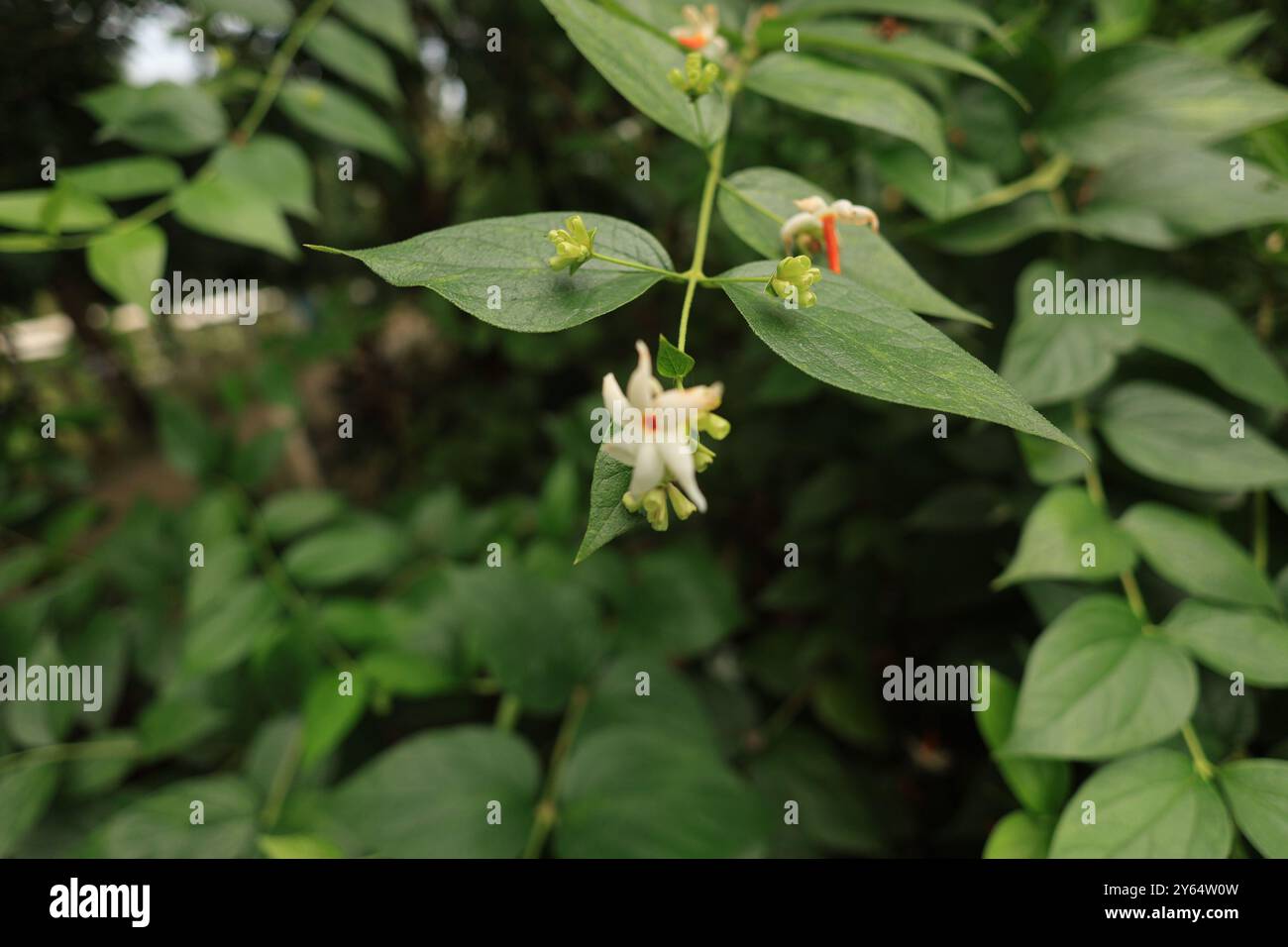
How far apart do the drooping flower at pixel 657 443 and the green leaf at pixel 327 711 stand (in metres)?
0.49

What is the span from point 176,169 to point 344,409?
1020mm

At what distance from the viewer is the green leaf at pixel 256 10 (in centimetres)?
68

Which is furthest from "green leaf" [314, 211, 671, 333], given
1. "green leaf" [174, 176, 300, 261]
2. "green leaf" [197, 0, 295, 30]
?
"green leaf" [197, 0, 295, 30]

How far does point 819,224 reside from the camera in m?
0.34

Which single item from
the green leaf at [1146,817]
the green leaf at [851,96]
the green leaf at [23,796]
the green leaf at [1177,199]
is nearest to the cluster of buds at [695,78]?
the green leaf at [851,96]

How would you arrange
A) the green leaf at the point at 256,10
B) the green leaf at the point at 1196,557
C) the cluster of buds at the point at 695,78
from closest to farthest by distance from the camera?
the cluster of buds at the point at 695,78 < the green leaf at the point at 1196,557 < the green leaf at the point at 256,10

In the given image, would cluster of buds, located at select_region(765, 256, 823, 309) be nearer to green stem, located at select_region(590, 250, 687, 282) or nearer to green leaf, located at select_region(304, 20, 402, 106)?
green stem, located at select_region(590, 250, 687, 282)

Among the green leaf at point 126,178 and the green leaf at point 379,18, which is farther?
the green leaf at point 379,18

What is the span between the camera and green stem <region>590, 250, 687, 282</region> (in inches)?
11.9

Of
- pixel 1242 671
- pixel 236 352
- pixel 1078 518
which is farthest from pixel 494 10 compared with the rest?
pixel 236 352

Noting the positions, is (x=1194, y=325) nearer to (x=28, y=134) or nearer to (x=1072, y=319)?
(x=1072, y=319)

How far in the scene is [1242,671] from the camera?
416 millimetres

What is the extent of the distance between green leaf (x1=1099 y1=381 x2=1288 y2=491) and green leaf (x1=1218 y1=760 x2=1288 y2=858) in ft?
0.60

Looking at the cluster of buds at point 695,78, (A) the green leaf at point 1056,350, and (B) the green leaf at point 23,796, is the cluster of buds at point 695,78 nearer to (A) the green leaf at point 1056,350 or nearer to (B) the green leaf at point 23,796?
(A) the green leaf at point 1056,350
